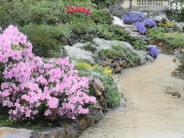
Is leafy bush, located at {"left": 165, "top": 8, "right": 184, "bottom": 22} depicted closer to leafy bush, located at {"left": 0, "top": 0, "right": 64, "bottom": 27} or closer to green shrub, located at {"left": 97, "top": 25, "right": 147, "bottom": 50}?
green shrub, located at {"left": 97, "top": 25, "right": 147, "bottom": 50}

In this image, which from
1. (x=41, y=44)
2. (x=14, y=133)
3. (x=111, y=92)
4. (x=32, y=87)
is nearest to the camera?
(x=14, y=133)

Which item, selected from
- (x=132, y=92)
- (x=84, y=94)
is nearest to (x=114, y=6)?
(x=132, y=92)

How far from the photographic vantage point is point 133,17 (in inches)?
839

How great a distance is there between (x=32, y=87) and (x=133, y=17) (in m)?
14.0

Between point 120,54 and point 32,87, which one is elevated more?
point 32,87

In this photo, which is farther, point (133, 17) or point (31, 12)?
point (133, 17)

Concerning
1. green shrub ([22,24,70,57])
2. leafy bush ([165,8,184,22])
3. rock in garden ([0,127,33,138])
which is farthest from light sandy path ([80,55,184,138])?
leafy bush ([165,8,184,22])

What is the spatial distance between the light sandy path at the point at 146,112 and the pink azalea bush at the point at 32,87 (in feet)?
2.12

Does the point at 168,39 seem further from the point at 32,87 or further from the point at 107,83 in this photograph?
the point at 32,87

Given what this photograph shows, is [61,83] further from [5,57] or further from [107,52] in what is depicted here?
[107,52]

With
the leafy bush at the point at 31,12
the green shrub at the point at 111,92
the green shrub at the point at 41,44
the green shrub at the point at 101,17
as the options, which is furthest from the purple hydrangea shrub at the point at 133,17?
the green shrub at the point at 111,92

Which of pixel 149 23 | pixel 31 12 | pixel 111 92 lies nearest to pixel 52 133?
pixel 111 92

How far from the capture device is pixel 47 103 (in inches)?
297

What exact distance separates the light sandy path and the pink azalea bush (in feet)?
2.12
